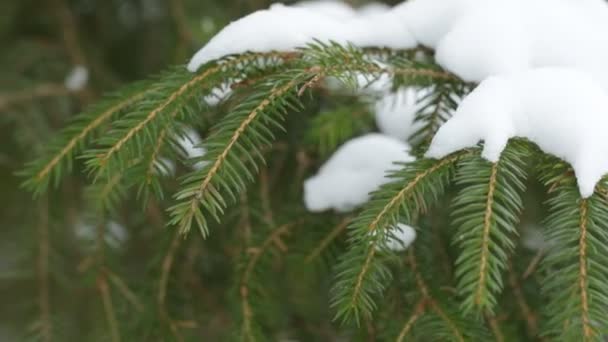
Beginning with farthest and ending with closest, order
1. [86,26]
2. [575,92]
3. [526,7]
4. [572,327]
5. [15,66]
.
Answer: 1. [86,26]
2. [15,66]
3. [526,7]
4. [575,92]
5. [572,327]

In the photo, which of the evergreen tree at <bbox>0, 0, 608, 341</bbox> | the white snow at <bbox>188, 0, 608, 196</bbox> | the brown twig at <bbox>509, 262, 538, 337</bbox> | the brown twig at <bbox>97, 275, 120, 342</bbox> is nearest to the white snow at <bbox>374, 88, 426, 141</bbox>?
the evergreen tree at <bbox>0, 0, 608, 341</bbox>

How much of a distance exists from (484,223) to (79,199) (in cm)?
110

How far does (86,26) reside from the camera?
1.71 meters

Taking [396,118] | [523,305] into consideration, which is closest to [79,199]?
[396,118]

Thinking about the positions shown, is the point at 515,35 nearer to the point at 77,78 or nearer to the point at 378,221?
the point at 378,221

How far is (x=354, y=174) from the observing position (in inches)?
40.4

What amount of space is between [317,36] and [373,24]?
0.10 metres

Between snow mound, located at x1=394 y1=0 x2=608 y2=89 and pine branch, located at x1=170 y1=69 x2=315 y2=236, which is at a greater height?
snow mound, located at x1=394 y1=0 x2=608 y2=89

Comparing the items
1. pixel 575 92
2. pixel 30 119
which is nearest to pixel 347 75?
pixel 575 92

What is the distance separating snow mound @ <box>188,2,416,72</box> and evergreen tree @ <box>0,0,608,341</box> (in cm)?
1

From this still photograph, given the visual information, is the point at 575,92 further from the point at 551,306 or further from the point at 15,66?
the point at 15,66

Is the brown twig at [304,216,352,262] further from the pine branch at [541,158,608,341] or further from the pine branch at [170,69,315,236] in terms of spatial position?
the pine branch at [541,158,608,341]

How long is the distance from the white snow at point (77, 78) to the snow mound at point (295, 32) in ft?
2.36

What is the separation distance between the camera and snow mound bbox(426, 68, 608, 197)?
2.34 ft
